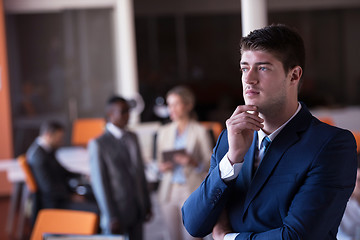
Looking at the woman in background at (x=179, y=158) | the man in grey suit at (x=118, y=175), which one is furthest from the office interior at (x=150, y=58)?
the man in grey suit at (x=118, y=175)

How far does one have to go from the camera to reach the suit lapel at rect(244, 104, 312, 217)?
1.56 m

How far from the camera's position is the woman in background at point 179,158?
4316mm

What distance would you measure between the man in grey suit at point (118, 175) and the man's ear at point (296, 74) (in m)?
2.49

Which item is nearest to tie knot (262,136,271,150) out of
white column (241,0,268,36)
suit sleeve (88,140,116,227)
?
white column (241,0,268,36)

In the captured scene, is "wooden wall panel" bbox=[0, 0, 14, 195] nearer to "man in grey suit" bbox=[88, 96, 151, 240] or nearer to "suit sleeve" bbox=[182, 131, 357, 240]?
"man in grey suit" bbox=[88, 96, 151, 240]

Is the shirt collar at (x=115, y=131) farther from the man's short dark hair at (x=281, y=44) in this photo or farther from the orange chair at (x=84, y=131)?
the orange chair at (x=84, y=131)

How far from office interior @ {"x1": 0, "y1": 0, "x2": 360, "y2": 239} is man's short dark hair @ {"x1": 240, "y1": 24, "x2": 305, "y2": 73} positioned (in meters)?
7.42

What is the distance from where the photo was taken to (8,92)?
880 centimetres

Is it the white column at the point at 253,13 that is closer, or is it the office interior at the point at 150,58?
the white column at the point at 253,13

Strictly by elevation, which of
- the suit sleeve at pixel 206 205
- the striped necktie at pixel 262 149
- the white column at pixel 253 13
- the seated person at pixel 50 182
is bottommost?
the seated person at pixel 50 182

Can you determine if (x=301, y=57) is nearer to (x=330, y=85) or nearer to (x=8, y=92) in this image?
(x=8, y=92)

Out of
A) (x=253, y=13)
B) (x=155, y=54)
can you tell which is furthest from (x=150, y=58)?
(x=253, y=13)

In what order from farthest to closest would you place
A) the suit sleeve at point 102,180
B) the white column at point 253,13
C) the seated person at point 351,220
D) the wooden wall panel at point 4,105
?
the wooden wall panel at point 4,105 → the suit sleeve at point 102,180 → the seated person at point 351,220 → the white column at point 253,13

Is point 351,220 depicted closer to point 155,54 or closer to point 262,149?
point 262,149
